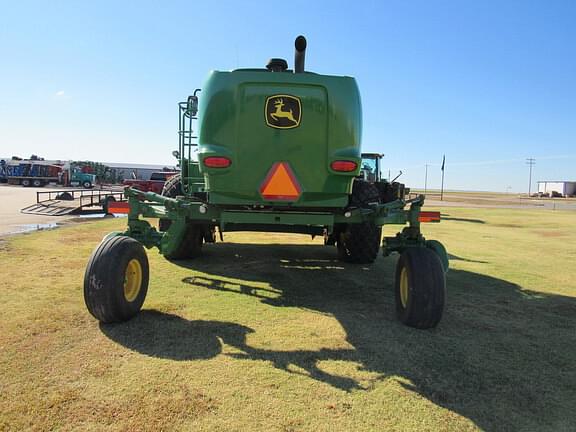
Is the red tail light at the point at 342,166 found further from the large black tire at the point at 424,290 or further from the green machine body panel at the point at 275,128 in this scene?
the large black tire at the point at 424,290

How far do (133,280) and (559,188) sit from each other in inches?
3594

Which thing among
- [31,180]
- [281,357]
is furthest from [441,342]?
[31,180]

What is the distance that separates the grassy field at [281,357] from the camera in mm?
2692

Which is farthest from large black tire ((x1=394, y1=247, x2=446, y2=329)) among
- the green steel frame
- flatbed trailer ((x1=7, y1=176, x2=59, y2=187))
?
flatbed trailer ((x1=7, y1=176, x2=59, y2=187))

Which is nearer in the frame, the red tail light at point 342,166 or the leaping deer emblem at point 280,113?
the leaping deer emblem at point 280,113

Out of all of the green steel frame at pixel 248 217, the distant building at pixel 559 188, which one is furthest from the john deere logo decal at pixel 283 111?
the distant building at pixel 559 188

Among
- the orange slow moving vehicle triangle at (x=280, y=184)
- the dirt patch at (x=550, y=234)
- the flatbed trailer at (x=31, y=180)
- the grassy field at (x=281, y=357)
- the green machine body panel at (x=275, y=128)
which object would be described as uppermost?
the green machine body panel at (x=275, y=128)

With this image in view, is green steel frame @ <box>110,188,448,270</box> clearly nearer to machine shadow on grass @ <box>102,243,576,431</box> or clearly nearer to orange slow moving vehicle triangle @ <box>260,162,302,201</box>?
orange slow moving vehicle triangle @ <box>260,162,302,201</box>

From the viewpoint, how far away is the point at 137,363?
3.33 meters

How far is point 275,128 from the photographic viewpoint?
176 inches

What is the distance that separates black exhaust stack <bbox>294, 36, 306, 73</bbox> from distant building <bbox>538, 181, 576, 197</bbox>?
87.6m

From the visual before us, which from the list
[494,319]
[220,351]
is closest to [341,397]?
[220,351]

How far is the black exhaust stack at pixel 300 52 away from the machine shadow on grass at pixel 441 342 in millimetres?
2677

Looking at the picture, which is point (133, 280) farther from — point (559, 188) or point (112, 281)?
point (559, 188)
